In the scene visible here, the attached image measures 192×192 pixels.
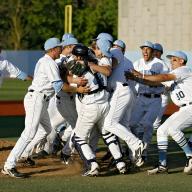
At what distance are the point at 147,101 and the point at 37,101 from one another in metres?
3.04

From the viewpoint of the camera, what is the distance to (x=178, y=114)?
42.8ft

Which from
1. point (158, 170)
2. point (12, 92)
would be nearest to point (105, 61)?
point (158, 170)

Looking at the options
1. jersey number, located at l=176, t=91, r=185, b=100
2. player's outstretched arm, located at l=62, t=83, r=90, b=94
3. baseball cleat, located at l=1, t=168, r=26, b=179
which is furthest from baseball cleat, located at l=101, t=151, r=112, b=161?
baseball cleat, located at l=1, t=168, r=26, b=179

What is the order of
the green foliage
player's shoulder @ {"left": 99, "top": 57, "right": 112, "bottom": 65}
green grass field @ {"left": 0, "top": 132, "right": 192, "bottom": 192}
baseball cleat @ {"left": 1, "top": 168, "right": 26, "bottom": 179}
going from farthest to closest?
the green foliage < player's shoulder @ {"left": 99, "top": 57, "right": 112, "bottom": 65} < baseball cleat @ {"left": 1, "top": 168, "right": 26, "bottom": 179} < green grass field @ {"left": 0, "top": 132, "right": 192, "bottom": 192}

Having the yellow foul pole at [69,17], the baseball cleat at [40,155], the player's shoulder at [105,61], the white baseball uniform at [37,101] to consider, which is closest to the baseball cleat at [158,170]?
the player's shoulder at [105,61]

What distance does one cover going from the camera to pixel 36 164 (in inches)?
534

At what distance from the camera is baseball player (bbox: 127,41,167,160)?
14.7 m

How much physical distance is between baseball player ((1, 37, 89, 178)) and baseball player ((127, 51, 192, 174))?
1.48 metres

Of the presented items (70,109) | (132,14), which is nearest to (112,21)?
(132,14)

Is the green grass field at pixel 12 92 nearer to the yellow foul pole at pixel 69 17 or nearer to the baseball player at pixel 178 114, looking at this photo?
the yellow foul pole at pixel 69 17

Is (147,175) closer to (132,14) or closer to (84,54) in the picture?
(84,54)

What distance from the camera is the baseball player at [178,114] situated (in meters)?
12.9

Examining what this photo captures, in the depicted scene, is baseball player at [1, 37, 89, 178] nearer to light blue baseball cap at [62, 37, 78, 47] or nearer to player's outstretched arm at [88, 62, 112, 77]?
player's outstretched arm at [88, 62, 112, 77]

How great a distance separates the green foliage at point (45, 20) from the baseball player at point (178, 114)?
53539 millimetres
